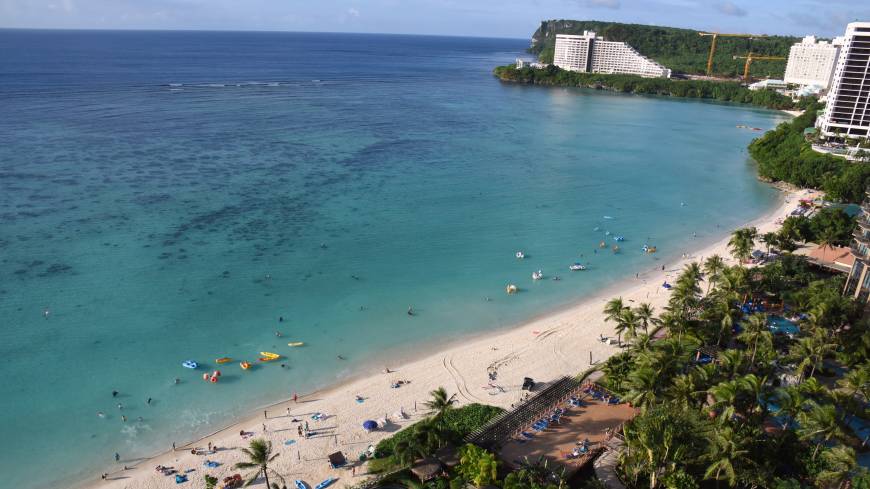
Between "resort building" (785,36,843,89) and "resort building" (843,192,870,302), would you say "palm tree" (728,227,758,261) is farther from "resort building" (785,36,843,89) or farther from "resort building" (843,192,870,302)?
"resort building" (785,36,843,89)

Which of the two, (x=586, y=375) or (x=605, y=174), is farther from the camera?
(x=605, y=174)

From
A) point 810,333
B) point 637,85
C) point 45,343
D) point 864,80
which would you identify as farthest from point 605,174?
point 637,85

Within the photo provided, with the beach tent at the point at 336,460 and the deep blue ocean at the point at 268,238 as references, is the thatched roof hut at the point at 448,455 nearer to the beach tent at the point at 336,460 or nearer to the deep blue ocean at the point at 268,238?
the beach tent at the point at 336,460

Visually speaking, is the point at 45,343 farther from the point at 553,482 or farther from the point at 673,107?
the point at 673,107

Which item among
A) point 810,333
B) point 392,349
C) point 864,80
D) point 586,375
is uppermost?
point 864,80

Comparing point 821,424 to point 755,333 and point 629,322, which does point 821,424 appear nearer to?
point 755,333

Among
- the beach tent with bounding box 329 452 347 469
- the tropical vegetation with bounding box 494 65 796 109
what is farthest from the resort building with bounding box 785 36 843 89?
the beach tent with bounding box 329 452 347 469
